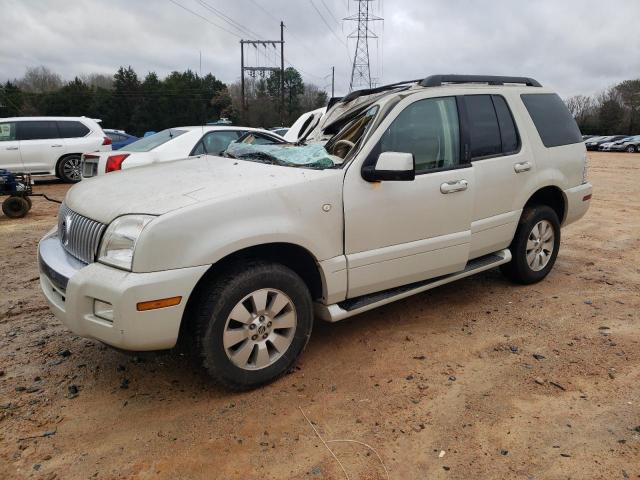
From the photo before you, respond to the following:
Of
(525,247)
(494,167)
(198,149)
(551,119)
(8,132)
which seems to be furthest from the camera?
(8,132)

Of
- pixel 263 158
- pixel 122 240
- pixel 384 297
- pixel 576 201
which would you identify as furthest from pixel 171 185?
pixel 576 201

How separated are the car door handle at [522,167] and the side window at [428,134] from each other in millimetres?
756

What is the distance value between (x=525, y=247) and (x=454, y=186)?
4.53ft

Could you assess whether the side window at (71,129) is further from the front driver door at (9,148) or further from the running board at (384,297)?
the running board at (384,297)

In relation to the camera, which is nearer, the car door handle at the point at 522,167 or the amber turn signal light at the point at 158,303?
the amber turn signal light at the point at 158,303

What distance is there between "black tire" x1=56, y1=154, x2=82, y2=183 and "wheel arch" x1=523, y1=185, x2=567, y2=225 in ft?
37.6

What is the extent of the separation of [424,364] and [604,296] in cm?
235

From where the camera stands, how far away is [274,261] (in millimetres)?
3109

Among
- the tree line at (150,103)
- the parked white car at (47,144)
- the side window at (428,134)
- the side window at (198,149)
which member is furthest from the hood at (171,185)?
the tree line at (150,103)

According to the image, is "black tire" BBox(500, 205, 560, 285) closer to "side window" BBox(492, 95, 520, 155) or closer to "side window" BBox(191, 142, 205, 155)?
"side window" BBox(492, 95, 520, 155)

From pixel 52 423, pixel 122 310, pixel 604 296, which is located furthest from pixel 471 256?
pixel 52 423

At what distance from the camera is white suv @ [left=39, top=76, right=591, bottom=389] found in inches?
103

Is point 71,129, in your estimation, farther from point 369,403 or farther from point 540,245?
point 369,403

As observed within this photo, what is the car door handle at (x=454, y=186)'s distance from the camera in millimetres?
3684
